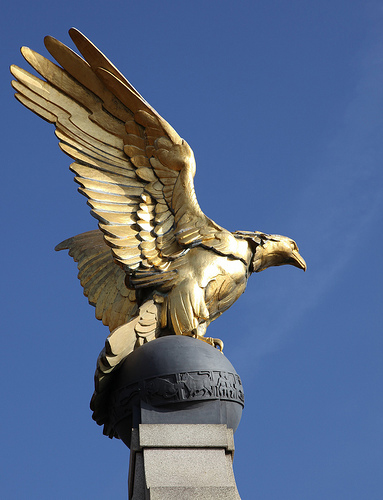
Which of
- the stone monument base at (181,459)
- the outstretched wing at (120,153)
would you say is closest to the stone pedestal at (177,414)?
the stone monument base at (181,459)

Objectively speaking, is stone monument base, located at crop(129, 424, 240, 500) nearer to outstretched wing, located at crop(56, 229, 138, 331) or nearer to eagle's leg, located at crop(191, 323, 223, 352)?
eagle's leg, located at crop(191, 323, 223, 352)

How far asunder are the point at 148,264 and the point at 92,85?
93.5 inches

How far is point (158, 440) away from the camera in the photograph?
8.37 meters

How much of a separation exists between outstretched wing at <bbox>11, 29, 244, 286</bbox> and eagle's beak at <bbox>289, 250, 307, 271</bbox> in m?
1.13

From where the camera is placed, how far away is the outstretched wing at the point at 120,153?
9.89 meters

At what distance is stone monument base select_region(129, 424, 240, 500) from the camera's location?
8070mm

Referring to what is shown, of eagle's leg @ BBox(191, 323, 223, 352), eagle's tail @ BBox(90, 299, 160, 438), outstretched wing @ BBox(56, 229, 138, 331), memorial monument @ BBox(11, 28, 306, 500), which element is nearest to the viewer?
memorial monument @ BBox(11, 28, 306, 500)

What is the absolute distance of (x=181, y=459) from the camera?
27.2 feet

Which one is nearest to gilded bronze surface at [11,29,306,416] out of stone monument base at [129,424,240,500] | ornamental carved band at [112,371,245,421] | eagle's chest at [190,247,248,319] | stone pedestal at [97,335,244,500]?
eagle's chest at [190,247,248,319]

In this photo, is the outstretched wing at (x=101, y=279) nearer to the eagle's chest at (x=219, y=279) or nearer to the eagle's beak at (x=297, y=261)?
the eagle's chest at (x=219, y=279)

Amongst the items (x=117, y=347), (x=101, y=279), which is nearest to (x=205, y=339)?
(x=117, y=347)

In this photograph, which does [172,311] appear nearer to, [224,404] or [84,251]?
[224,404]

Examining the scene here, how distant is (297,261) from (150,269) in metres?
2.20

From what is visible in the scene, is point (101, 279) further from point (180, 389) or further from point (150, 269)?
point (180, 389)
